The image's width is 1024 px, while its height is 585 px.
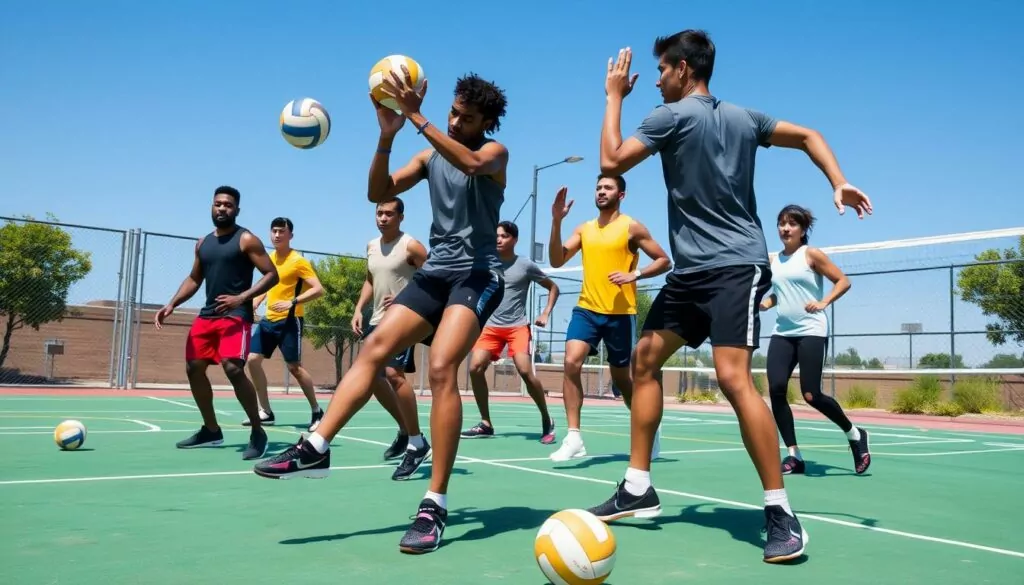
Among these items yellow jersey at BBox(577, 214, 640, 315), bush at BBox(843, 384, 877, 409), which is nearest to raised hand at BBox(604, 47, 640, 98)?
yellow jersey at BBox(577, 214, 640, 315)

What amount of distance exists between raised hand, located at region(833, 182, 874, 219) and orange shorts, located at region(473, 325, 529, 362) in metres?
5.72

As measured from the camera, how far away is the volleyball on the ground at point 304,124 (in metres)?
6.24

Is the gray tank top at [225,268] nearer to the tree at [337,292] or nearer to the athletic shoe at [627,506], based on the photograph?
the athletic shoe at [627,506]

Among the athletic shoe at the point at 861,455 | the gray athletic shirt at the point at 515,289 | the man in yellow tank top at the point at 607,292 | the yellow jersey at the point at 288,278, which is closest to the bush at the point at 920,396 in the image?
the gray athletic shirt at the point at 515,289

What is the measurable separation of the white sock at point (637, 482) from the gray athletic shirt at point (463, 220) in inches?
48.9

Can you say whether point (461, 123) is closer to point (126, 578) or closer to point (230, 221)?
point (126, 578)

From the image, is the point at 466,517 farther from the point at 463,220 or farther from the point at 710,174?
the point at 710,174

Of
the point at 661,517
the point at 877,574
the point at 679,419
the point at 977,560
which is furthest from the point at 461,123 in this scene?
the point at 679,419

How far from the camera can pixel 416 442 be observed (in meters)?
5.98

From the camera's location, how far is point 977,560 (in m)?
3.56

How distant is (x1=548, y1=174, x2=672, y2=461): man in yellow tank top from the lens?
23.9 feet

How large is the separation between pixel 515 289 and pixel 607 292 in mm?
2111

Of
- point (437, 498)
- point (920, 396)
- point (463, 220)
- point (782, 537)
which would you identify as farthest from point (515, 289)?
point (920, 396)

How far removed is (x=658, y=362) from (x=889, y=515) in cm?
173
